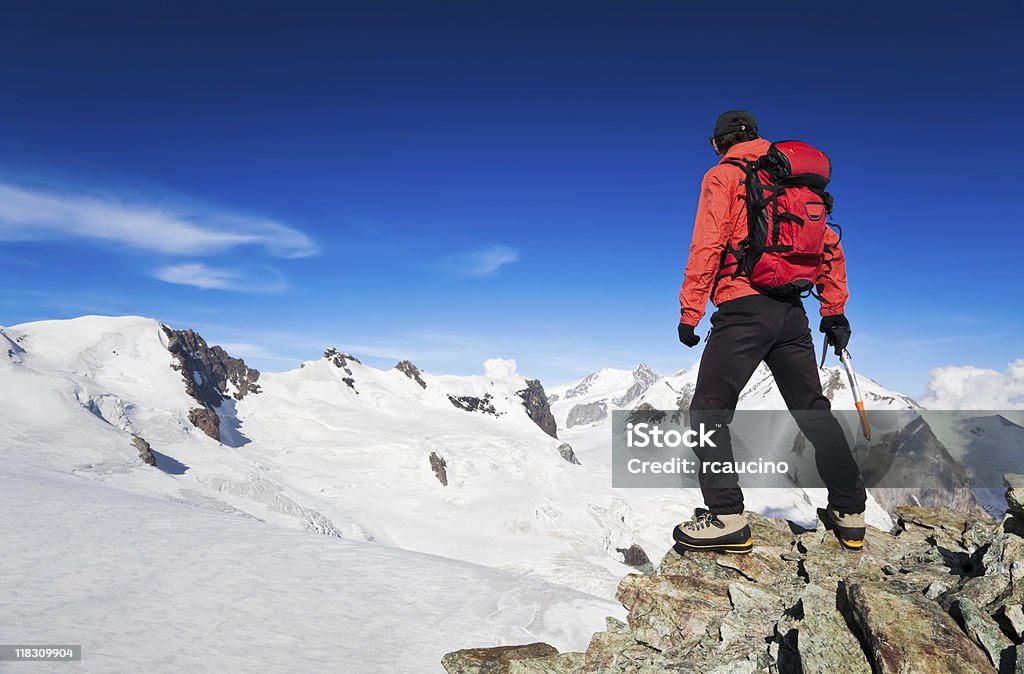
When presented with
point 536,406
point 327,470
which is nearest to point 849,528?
point 327,470

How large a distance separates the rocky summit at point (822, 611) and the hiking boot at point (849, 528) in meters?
0.19

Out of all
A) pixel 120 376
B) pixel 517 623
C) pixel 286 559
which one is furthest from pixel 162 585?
pixel 120 376

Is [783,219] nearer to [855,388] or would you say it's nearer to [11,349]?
[855,388]

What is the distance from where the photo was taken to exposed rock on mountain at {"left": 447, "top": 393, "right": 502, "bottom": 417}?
142000mm

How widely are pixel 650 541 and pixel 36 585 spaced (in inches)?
3238

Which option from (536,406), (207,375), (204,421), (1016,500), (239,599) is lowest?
(239,599)

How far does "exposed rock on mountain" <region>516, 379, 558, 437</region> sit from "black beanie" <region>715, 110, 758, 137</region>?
159155 millimetres

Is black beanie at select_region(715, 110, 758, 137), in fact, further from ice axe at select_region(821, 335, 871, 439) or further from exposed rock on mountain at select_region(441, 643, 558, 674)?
exposed rock on mountain at select_region(441, 643, 558, 674)

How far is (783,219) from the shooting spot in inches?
209

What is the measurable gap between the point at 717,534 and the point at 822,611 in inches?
60.7

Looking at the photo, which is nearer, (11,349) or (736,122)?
(736,122)

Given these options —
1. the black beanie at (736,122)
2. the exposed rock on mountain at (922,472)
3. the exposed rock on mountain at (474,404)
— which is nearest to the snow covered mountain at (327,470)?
the exposed rock on mountain at (474,404)

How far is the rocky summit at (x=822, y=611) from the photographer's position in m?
3.90

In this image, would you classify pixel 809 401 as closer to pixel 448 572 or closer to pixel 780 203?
pixel 780 203
